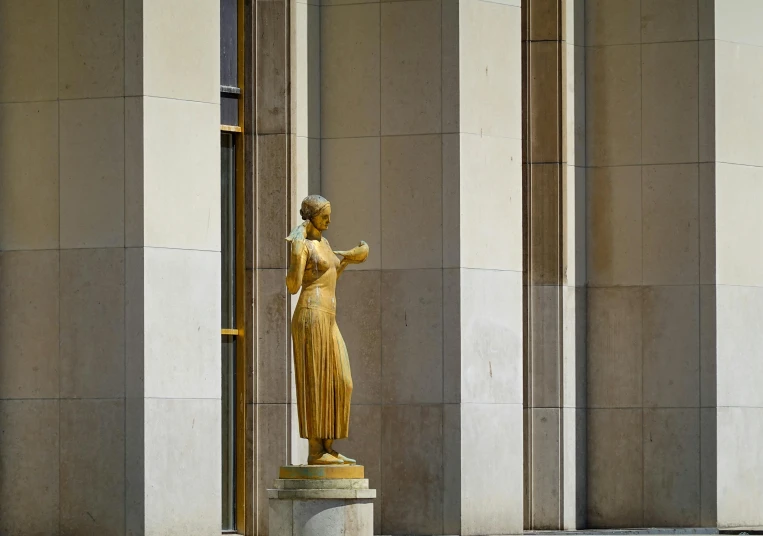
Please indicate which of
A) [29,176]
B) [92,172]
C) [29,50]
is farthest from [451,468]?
[29,50]

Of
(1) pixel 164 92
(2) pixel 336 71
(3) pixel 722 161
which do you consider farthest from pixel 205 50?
(3) pixel 722 161

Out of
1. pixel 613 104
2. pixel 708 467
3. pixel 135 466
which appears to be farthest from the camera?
pixel 613 104

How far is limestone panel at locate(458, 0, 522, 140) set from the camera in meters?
22.2

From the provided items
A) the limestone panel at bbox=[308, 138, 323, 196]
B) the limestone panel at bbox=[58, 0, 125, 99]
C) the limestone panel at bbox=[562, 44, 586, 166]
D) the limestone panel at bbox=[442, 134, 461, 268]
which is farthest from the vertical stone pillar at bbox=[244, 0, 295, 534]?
the limestone panel at bbox=[562, 44, 586, 166]

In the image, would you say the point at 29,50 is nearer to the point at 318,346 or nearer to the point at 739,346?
the point at 318,346

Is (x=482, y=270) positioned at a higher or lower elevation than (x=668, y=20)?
lower

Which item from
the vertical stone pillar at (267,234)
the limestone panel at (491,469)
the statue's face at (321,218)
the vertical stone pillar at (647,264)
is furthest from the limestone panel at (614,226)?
the statue's face at (321,218)

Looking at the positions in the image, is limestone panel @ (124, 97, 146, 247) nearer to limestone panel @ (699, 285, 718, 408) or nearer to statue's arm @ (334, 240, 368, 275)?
statue's arm @ (334, 240, 368, 275)

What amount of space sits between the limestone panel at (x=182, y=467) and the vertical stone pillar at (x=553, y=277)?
18.4ft

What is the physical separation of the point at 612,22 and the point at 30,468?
10.2 meters

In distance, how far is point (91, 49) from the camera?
2002 cm

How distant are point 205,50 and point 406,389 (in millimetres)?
4720

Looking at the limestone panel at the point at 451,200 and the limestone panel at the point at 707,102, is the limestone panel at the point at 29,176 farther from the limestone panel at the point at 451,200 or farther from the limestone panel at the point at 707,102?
the limestone panel at the point at 707,102

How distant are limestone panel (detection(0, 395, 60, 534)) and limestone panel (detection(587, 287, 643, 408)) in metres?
8.01
